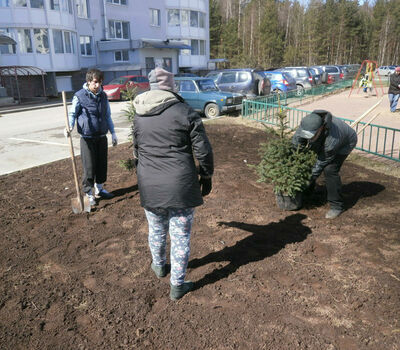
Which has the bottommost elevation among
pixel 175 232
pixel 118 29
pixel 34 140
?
pixel 34 140

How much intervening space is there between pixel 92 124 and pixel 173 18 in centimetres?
3647

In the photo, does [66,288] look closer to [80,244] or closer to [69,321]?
[69,321]

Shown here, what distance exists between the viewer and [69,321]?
111 inches

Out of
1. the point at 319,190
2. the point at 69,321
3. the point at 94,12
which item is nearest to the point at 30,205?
the point at 69,321

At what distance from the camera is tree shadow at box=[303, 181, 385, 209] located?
5.00m

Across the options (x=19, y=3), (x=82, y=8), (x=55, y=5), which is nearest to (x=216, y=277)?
(x=19, y=3)

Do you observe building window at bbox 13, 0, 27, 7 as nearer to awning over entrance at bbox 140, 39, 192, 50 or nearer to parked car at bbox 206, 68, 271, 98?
awning over entrance at bbox 140, 39, 192, 50

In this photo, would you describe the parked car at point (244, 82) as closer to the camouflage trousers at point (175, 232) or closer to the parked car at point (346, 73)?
the camouflage trousers at point (175, 232)

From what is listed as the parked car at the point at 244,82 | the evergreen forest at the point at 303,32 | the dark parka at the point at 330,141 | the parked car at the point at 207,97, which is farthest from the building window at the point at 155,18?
the dark parka at the point at 330,141

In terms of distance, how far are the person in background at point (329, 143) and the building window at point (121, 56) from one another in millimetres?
28498

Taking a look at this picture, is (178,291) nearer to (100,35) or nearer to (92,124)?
(92,124)

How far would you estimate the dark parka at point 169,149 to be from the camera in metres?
2.64

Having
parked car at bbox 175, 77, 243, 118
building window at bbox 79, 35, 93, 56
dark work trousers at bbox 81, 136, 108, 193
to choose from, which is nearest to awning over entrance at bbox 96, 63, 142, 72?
building window at bbox 79, 35, 93, 56

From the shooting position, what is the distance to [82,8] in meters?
29.7
